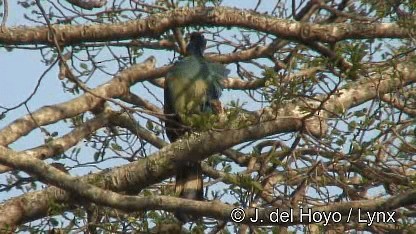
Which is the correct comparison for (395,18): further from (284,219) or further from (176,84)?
(176,84)

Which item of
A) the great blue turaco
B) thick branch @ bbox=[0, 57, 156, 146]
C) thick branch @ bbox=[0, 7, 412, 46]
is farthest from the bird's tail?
thick branch @ bbox=[0, 7, 412, 46]

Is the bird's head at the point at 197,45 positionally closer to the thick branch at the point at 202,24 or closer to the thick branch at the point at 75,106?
the thick branch at the point at 75,106

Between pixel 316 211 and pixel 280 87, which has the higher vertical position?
pixel 280 87

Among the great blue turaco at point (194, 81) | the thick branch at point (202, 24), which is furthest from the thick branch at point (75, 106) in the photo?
the thick branch at point (202, 24)

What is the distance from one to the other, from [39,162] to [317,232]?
145 cm

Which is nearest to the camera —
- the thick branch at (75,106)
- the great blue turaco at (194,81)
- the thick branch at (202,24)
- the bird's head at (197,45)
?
the thick branch at (202,24)

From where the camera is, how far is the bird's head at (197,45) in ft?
20.9

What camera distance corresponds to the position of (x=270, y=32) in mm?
4762

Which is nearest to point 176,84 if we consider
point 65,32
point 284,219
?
point 65,32

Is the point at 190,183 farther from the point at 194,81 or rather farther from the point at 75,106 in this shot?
the point at 194,81

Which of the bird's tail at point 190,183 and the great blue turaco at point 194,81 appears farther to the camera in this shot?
the great blue turaco at point 194,81

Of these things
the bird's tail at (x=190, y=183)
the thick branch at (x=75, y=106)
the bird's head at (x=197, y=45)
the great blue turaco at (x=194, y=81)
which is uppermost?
the bird's head at (x=197, y=45)

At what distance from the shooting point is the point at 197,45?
6.43 meters

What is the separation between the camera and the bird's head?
6383mm
